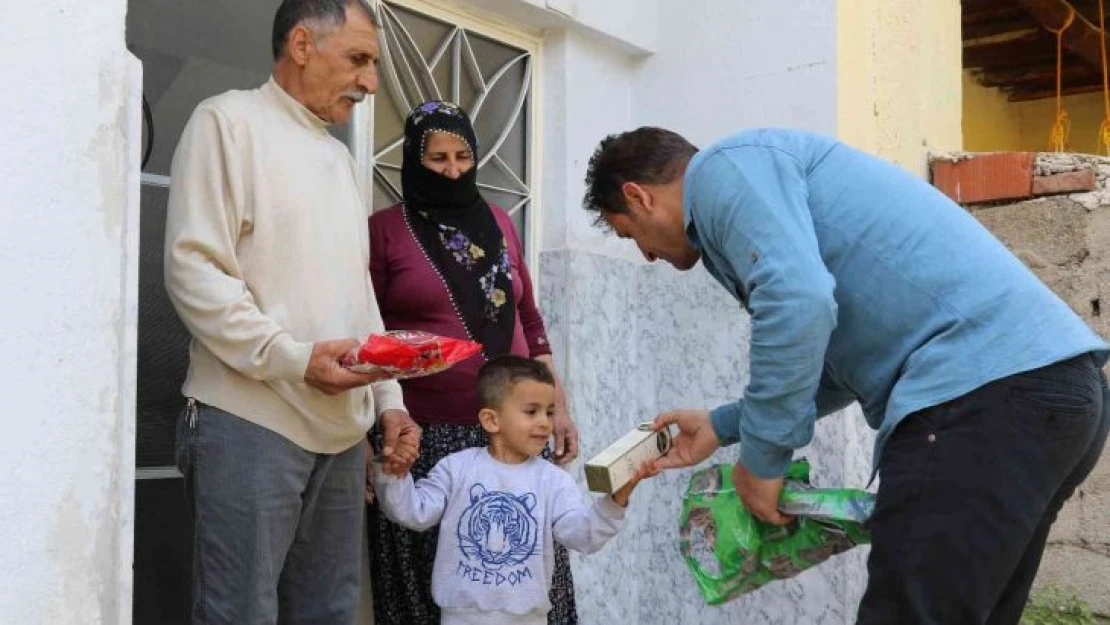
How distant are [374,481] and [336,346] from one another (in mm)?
719

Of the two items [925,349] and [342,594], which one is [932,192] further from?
[342,594]

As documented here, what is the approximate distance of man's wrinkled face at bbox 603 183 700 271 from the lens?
8.43 feet

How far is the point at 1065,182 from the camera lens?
5.01 metres

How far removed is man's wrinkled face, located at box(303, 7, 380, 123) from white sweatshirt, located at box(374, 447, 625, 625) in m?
Answer: 0.92

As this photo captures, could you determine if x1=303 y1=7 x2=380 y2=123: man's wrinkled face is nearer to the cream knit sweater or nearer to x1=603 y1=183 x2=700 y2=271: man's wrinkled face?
the cream knit sweater

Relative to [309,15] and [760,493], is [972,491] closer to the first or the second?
[760,493]

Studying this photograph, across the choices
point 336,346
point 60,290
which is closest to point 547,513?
point 336,346

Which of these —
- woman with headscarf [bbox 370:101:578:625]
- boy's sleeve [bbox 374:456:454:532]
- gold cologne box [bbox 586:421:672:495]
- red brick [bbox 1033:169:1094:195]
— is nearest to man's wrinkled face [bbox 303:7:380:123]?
woman with headscarf [bbox 370:101:578:625]

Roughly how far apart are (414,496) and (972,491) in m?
1.54

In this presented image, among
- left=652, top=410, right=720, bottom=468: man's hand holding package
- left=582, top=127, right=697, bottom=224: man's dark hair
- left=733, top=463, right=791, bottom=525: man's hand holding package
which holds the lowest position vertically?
left=733, top=463, right=791, bottom=525: man's hand holding package

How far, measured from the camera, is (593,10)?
4.52 metres

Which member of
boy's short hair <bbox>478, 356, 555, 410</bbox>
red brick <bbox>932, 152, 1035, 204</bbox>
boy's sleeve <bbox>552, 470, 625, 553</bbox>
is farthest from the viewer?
red brick <bbox>932, 152, 1035, 204</bbox>

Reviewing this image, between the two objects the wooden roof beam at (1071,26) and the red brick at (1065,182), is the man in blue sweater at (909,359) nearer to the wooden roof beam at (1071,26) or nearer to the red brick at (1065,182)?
the red brick at (1065,182)

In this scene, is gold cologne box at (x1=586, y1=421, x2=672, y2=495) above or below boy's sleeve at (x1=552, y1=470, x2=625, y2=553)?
above
